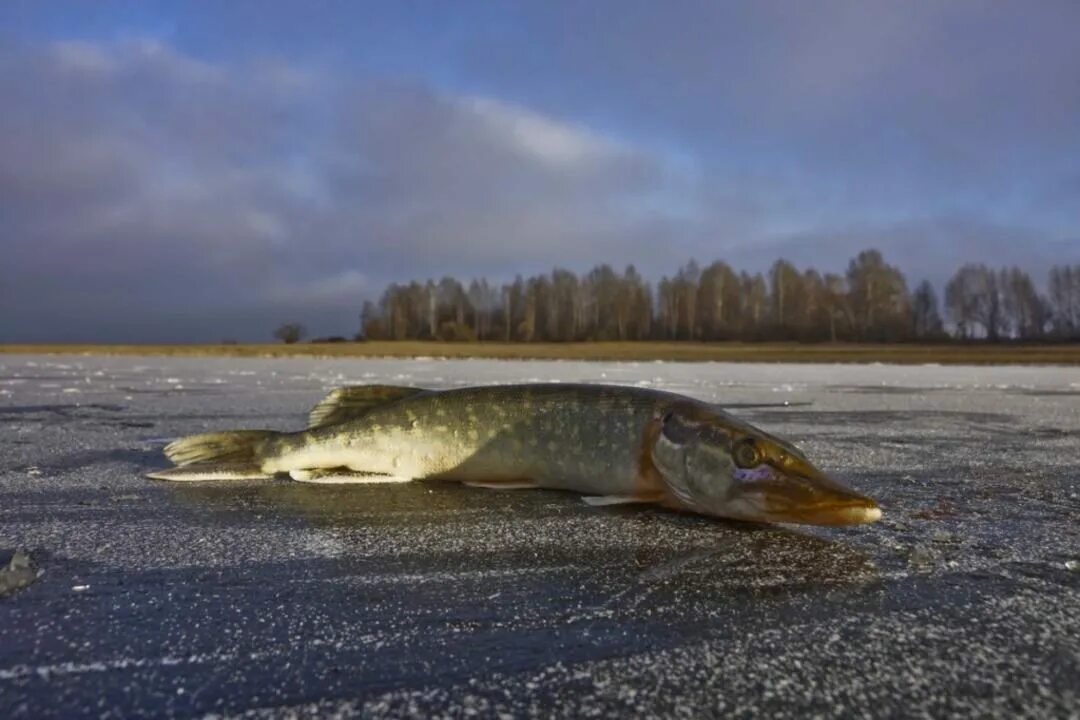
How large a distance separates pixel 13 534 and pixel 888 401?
9.76 meters

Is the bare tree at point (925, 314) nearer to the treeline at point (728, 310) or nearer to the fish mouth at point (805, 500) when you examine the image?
the treeline at point (728, 310)

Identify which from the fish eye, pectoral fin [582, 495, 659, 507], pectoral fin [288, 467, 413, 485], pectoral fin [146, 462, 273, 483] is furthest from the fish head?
pectoral fin [146, 462, 273, 483]

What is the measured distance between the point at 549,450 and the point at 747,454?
0.95 meters

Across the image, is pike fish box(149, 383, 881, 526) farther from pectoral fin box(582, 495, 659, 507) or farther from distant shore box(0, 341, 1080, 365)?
Result: distant shore box(0, 341, 1080, 365)

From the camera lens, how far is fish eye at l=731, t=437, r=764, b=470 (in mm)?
2506

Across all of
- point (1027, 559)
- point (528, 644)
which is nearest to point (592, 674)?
point (528, 644)

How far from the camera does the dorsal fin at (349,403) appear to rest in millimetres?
3652

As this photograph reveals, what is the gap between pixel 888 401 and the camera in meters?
9.83

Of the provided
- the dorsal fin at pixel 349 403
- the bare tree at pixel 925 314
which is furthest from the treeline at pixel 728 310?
the dorsal fin at pixel 349 403

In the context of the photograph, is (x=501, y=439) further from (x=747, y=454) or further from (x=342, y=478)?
(x=747, y=454)

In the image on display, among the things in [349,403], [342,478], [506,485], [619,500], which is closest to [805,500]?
[619,500]

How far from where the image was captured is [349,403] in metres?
3.69

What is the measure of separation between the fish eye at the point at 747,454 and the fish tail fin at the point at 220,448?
2.23 metres

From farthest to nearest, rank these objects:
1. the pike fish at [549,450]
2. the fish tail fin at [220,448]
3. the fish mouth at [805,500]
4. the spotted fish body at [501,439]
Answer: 1. the fish tail fin at [220,448]
2. the spotted fish body at [501,439]
3. the pike fish at [549,450]
4. the fish mouth at [805,500]
